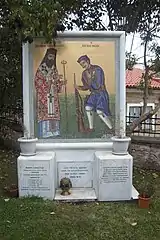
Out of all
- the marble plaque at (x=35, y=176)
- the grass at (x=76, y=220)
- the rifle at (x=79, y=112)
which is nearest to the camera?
the grass at (x=76, y=220)

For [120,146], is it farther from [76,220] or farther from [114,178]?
[76,220]

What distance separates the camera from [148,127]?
7.66m

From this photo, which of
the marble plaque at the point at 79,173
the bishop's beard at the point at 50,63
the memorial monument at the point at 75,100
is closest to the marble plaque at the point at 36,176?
the memorial monument at the point at 75,100

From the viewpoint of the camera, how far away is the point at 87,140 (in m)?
5.54

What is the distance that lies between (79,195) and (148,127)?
3.12 m

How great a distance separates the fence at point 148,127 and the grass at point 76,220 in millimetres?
2316

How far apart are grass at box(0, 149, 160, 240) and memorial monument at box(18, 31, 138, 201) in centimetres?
59

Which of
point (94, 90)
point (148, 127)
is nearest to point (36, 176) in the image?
point (94, 90)

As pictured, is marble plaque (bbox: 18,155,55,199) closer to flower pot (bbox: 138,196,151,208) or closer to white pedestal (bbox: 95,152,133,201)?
white pedestal (bbox: 95,152,133,201)

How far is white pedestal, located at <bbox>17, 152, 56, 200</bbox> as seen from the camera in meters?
4.93

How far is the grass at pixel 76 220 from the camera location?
12.7 feet

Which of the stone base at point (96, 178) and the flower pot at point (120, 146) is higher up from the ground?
the flower pot at point (120, 146)

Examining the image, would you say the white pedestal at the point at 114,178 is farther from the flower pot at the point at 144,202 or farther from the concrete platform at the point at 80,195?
the flower pot at the point at 144,202

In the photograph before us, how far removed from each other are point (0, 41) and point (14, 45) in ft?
0.87
